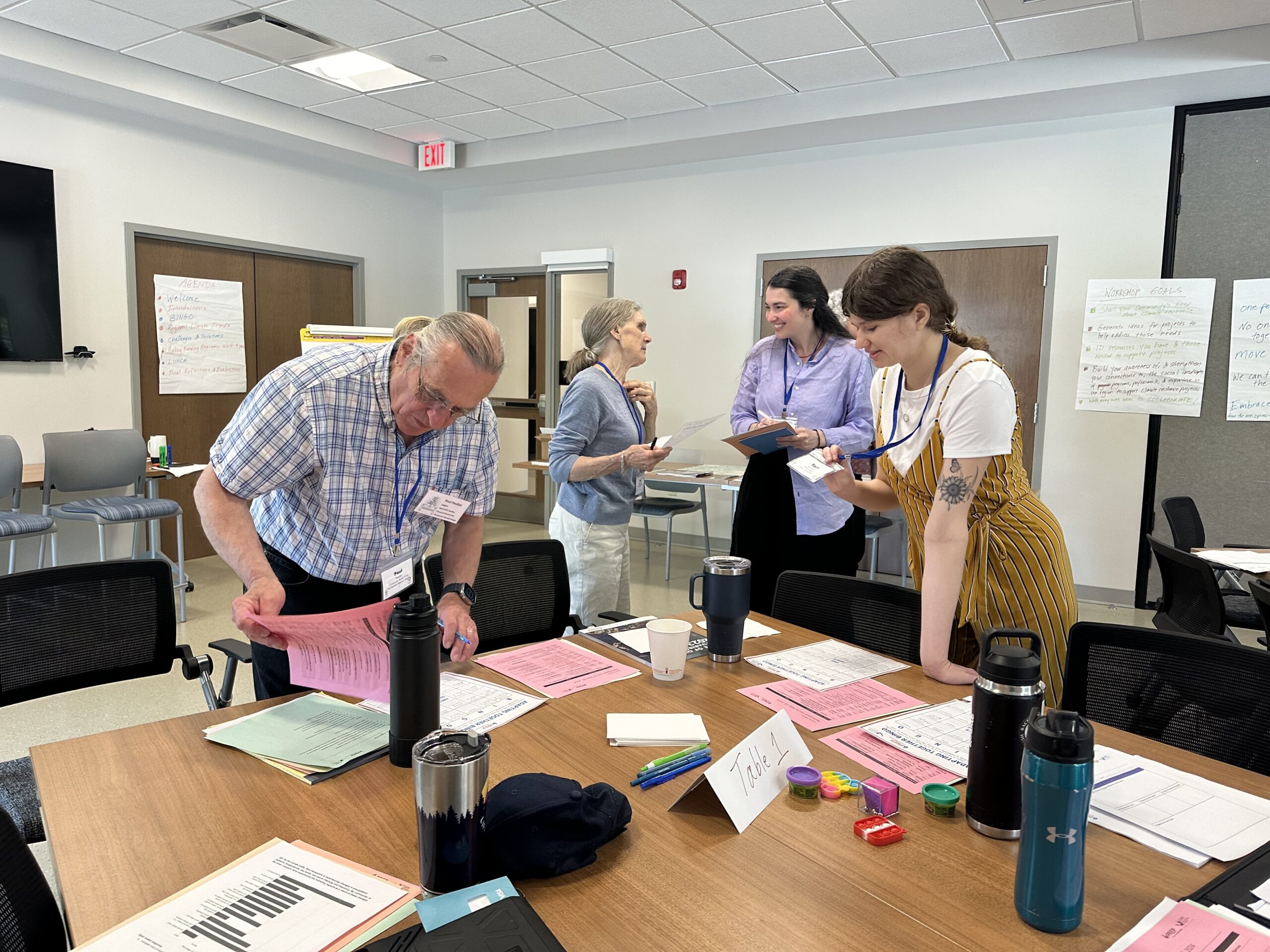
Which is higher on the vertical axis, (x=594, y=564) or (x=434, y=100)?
(x=434, y=100)

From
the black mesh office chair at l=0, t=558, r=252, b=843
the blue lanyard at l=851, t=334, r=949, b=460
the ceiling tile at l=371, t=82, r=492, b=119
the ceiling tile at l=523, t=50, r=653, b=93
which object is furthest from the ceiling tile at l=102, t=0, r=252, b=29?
the blue lanyard at l=851, t=334, r=949, b=460

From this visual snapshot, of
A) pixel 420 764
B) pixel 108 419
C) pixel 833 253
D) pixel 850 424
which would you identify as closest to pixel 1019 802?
pixel 420 764

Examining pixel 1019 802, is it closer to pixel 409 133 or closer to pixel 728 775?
pixel 728 775

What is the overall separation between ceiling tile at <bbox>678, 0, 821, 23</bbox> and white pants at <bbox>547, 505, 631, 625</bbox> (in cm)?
266

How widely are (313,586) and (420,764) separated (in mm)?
1035

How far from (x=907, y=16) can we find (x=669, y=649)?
3713mm

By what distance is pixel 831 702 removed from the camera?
1.54 m

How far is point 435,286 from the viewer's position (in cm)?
781

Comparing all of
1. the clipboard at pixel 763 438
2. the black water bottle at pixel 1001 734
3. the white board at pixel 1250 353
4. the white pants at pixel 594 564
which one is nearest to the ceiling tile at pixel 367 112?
the white pants at pixel 594 564

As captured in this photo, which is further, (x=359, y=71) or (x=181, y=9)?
(x=359, y=71)

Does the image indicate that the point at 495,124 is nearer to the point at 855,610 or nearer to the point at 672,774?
the point at 855,610

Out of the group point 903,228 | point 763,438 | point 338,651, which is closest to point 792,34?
point 903,228

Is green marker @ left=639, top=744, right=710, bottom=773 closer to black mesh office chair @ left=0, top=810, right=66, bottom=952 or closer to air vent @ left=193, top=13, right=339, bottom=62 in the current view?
black mesh office chair @ left=0, top=810, right=66, bottom=952

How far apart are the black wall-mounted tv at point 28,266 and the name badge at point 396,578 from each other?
4.55 meters
